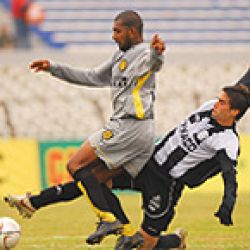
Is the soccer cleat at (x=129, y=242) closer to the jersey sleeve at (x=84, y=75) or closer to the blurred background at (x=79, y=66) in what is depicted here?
the jersey sleeve at (x=84, y=75)

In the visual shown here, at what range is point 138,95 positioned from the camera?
8.29 metres

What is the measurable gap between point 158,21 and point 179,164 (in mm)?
19689

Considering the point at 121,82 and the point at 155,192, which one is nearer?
the point at 121,82

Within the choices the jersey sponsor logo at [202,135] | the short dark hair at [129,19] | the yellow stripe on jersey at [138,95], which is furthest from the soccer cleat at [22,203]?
the short dark hair at [129,19]

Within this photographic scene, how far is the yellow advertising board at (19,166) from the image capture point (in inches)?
688

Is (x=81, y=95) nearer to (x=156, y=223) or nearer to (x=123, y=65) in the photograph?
(x=156, y=223)

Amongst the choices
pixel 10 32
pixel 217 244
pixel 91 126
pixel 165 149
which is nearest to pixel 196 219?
pixel 217 244

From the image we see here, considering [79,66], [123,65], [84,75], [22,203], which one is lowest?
[79,66]

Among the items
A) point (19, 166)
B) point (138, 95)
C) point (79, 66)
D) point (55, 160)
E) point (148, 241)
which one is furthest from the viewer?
point (79, 66)

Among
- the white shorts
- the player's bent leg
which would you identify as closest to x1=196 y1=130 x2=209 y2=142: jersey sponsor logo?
the white shorts

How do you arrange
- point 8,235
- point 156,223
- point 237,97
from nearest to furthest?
point 237,97 < point 156,223 < point 8,235

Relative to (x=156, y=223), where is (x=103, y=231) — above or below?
above

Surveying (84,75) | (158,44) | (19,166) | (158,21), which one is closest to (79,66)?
(158,21)

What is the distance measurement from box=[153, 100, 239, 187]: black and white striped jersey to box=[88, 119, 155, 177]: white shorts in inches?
10.5
